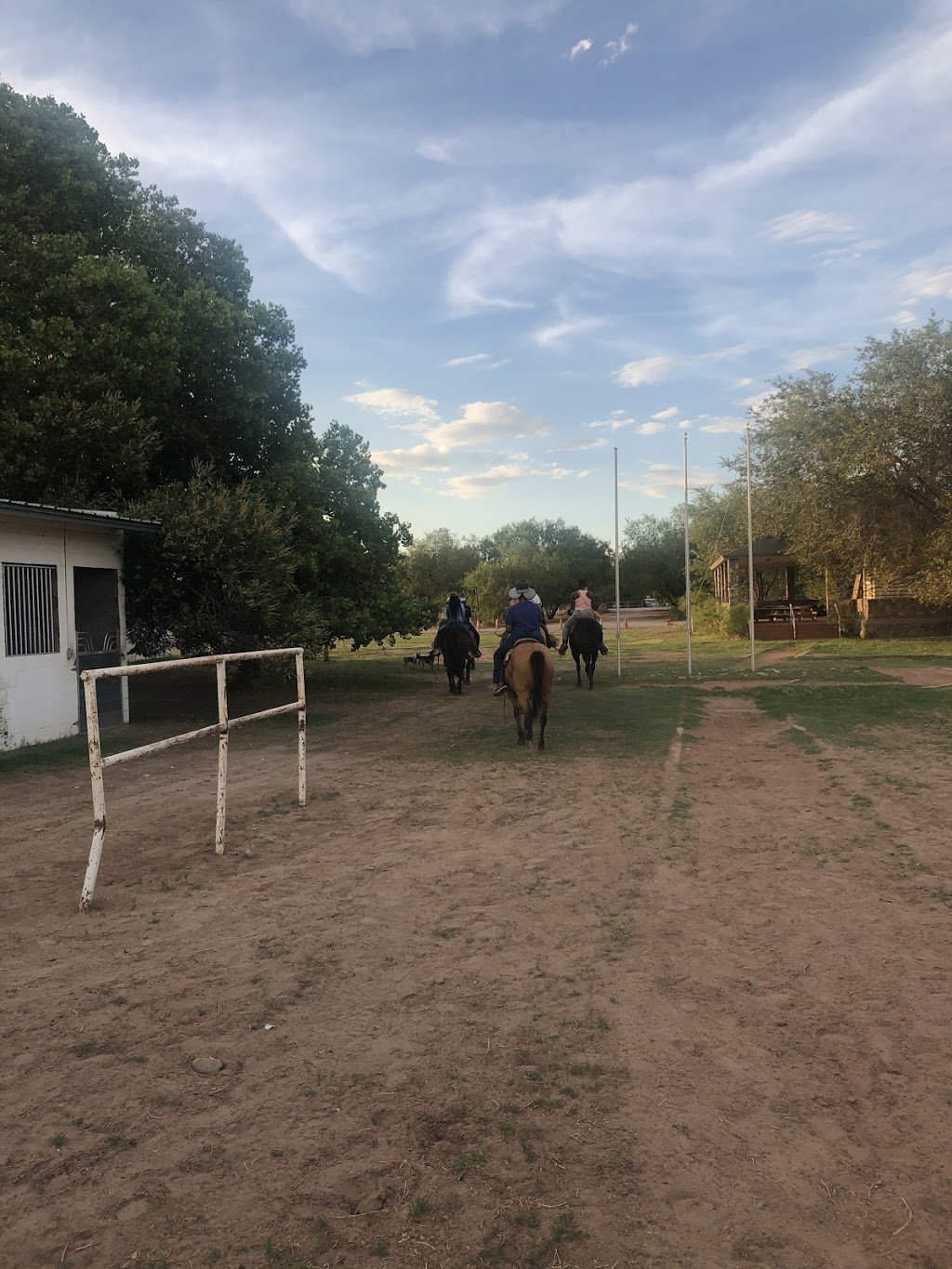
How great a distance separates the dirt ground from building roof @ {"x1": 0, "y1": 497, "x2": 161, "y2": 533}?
206 inches

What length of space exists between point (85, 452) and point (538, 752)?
32.9 ft

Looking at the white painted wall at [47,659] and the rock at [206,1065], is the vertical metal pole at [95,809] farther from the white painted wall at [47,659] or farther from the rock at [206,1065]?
the white painted wall at [47,659]

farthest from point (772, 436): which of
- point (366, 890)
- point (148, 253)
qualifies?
point (366, 890)

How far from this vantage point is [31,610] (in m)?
12.0

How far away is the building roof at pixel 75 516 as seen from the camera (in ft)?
35.5

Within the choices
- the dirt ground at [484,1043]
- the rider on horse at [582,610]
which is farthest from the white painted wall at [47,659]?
the rider on horse at [582,610]

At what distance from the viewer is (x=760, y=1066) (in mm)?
3357

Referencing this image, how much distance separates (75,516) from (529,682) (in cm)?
670

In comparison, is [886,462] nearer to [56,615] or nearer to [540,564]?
[56,615]

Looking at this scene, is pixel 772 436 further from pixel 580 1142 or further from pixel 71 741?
pixel 580 1142

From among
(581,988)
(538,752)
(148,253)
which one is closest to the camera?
(581,988)

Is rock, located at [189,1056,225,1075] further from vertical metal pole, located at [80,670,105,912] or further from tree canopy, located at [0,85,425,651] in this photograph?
tree canopy, located at [0,85,425,651]

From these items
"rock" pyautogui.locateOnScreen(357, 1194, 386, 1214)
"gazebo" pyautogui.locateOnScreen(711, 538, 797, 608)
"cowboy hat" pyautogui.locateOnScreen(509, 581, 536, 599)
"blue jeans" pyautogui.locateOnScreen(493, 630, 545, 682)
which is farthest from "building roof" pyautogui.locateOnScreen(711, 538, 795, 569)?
"rock" pyautogui.locateOnScreen(357, 1194, 386, 1214)

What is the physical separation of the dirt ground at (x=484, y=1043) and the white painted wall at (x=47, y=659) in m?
5.16
